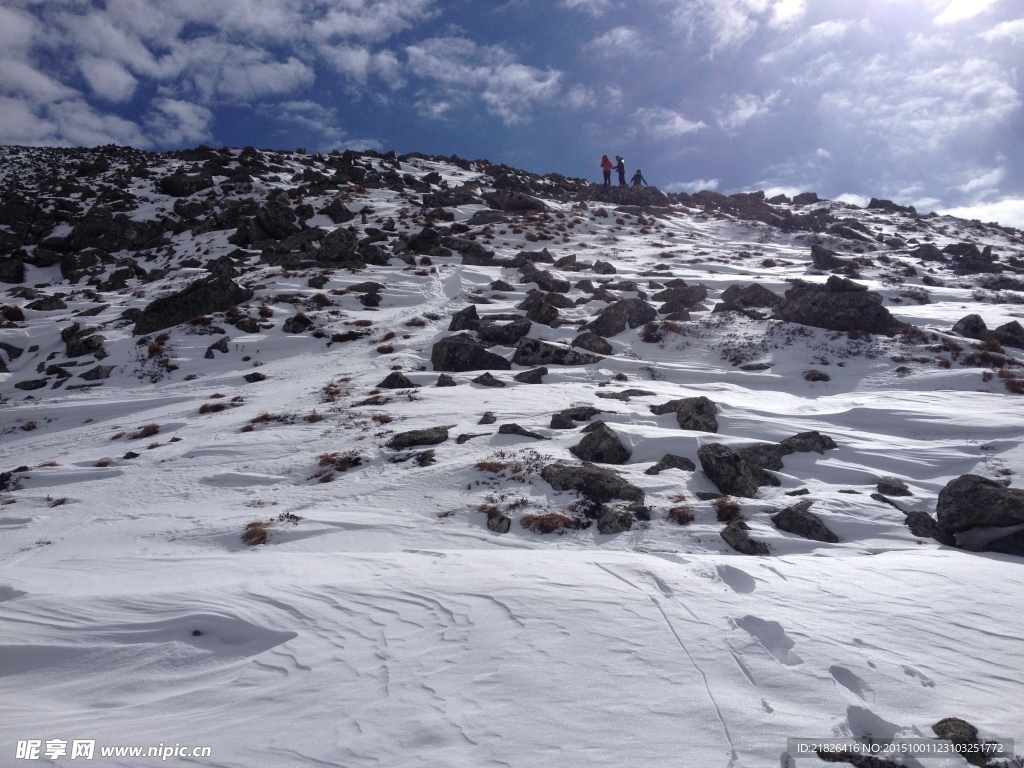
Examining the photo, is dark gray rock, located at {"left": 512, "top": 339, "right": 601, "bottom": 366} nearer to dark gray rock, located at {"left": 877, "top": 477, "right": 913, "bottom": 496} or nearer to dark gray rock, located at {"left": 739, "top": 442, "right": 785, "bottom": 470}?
dark gray rock, located at {"left": 739, "top": 442, "right": 785, "bottom": 470}

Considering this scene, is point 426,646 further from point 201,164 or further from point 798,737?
point 201,164

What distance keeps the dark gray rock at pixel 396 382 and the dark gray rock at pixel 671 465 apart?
8.09 metres

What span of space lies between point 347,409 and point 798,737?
1193 cm

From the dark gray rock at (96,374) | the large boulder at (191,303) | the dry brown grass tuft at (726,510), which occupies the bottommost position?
the dry brown grass tuft at (726,510)

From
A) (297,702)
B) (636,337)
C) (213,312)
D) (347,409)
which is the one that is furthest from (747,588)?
Result: (213,312)

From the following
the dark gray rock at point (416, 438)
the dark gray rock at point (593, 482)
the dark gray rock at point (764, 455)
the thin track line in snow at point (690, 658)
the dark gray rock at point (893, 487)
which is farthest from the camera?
the dark gray rock at point (416, 438)

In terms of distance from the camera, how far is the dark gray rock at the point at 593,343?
1789 cm

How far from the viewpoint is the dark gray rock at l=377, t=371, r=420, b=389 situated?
50.8ft

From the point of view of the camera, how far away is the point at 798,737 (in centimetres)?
394

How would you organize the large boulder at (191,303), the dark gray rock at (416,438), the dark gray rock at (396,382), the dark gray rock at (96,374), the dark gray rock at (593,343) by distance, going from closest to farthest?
the dark gray rock at (416,438)
the dark gray rock at (396,382)
the dark gray rock at (96,374)
the dark gray rock at (593,343)
the large boulder at (191,303)

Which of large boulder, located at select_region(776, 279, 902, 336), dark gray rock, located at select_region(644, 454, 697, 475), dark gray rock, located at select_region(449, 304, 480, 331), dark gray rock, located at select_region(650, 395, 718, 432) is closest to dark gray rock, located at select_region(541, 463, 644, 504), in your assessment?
dark gray rock, located at select_region(644, 454, 697, 475)

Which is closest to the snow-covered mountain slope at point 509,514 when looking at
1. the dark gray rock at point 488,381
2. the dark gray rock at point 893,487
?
the dark gray rock at point 893,487

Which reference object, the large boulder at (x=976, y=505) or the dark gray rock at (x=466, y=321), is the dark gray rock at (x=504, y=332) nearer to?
the dark gray rock at (x=466, y=321)

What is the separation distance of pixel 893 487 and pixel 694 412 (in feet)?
13.2
